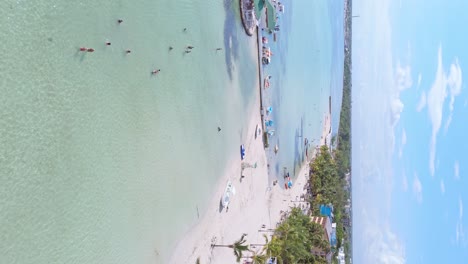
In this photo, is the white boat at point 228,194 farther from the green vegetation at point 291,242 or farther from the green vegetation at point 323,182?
the green vegetation at point 323,182

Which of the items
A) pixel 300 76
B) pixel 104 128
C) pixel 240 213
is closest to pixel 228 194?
pixel 240 213

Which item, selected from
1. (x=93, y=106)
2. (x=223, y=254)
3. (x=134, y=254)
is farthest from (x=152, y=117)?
(x=223, y=254)

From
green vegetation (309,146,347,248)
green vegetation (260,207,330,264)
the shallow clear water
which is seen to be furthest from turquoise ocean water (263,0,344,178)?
the shallow clear water

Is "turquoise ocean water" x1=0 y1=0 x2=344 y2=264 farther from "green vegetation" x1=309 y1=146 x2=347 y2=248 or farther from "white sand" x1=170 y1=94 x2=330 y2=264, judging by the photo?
"green vegetation" x1=309 y1=146 x2=347 y2=248

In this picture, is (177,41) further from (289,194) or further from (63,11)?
(289,194)

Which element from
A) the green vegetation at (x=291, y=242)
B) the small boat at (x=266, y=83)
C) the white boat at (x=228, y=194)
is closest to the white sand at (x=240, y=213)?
the white boat at (x=228, y=194)
